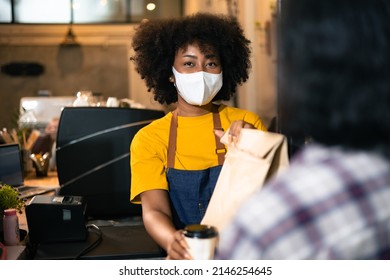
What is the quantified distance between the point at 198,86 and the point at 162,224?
0.34 metres

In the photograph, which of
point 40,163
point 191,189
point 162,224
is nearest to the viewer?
point 162,224

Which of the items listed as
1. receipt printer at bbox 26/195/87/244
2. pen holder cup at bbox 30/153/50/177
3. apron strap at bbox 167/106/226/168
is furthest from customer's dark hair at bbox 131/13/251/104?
pen holder cup at bbox 30/153/50/177

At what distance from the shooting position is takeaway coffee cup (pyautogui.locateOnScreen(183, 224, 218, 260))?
45.0 inches

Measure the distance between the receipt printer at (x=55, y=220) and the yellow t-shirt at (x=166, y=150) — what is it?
17 centimetres

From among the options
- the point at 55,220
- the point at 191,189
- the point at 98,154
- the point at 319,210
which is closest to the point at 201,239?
the point at 319,210

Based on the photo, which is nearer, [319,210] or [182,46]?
[319,210]

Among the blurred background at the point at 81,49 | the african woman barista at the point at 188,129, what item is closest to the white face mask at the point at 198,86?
the african woman barista at the point at 188,129

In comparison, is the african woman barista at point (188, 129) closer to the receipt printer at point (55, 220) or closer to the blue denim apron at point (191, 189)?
the blue denim apron at point (191, 189)

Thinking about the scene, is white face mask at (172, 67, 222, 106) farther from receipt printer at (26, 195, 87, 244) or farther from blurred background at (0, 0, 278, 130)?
blurred background at (0, 0, 278, 130)

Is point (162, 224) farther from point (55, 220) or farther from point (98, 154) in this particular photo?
point (98, 154)

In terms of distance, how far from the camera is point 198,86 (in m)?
1.50

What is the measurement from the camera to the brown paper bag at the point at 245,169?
1.12m
